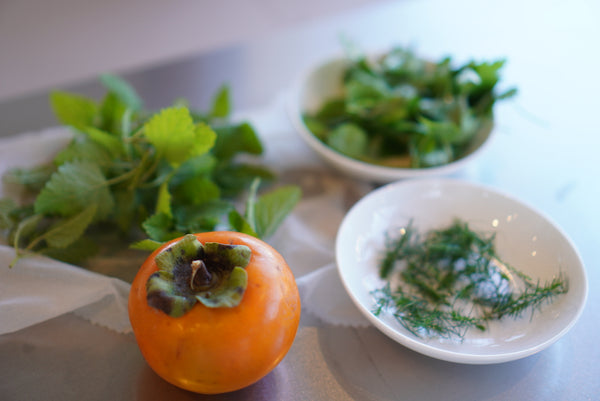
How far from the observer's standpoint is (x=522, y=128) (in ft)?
2.96

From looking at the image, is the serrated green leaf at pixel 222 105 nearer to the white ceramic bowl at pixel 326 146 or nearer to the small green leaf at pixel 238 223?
the white ceramic bowl at pixel 326 146

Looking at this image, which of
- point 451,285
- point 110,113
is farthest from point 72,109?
point 451,285

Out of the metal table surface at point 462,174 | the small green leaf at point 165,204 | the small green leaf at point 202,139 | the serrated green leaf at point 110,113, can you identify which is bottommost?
the metal table surface at point 462,174

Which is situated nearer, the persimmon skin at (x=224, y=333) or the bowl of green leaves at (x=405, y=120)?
the persimmon skin at (x=224, y=333)

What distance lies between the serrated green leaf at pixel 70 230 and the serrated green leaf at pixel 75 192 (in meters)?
0.01

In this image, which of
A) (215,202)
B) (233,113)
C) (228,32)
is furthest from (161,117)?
(228,32)

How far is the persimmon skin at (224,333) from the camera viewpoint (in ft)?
1.35

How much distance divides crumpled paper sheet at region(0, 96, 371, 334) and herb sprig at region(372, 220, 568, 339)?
7 centimetres

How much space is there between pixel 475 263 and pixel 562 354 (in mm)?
144

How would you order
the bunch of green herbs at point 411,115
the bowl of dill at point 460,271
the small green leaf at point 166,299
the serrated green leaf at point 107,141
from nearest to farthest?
the small green leaf at point 166,299, the bowl of dill at point 460,271, the serrated green leaf at point 107,141, the bunch of green herbs at point 411,115

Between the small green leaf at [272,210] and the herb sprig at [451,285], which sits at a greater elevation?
the small green leaf at [272,210]

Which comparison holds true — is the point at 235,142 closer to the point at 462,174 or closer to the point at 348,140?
the point at 348,140

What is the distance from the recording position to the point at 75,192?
596 millimetres

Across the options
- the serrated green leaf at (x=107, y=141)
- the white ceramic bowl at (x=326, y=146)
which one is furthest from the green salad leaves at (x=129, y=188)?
the white ceramic bowl at (x=326, y=146)
